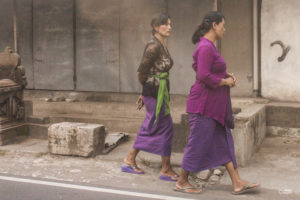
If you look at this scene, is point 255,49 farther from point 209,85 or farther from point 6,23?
point 6,23

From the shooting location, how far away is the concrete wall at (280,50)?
8.50 metres

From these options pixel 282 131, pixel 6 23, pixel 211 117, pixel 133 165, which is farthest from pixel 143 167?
pixel 6 23

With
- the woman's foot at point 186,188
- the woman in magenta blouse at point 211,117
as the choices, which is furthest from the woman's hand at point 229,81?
the woman's foot at point 186,188

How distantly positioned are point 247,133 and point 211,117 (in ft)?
4.81

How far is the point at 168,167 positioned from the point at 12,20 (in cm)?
727

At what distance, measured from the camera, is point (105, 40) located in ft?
34.8

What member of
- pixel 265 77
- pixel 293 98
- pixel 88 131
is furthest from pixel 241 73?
pixel 88 131

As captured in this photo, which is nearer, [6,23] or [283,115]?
[283,115]

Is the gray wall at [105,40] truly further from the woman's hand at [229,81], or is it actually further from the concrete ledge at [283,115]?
the woman's hand at [229,81]

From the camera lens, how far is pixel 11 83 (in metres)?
8.16

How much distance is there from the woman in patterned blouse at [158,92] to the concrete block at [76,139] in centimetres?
120

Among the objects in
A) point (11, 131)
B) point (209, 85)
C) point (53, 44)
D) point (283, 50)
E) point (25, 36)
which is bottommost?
point (11, 131)

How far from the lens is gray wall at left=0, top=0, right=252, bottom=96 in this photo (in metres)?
9.19

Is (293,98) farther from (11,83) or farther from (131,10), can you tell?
(11,83)
